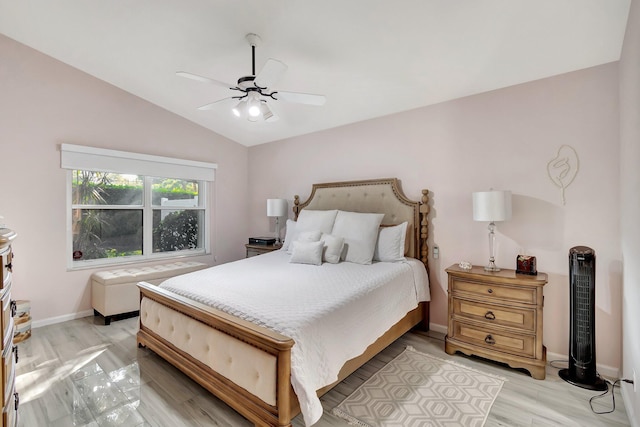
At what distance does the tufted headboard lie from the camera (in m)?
3.39

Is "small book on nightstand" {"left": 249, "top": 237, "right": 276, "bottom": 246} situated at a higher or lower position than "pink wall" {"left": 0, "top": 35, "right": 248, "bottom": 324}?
lower

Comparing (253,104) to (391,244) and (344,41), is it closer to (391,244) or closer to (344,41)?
(344,41)

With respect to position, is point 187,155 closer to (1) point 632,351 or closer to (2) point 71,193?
(2) point 71,193

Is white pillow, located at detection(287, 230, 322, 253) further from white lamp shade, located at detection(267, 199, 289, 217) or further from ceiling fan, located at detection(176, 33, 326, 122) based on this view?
ceiling fan, located at detection(176, 33, 326, 122)

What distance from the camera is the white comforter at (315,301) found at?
171 centimetres

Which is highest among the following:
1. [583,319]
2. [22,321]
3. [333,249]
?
[333,249]

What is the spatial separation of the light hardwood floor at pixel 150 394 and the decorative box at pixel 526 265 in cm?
82

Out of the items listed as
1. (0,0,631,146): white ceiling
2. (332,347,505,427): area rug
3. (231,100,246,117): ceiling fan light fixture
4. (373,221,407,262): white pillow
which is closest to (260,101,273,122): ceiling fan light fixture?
(231,100,246,117): ceiling fan light fixture

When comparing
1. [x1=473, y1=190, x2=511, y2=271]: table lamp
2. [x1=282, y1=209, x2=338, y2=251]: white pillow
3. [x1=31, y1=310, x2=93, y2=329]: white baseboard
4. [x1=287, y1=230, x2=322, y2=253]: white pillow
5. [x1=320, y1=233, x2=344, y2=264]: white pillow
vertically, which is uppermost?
[x1=473, y1=190, x2=511, y2=271]: table lamp

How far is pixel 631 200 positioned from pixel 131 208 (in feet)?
17.0

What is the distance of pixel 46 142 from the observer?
11.4 feet

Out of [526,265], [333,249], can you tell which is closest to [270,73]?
[333,249]

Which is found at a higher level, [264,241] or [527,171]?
[527,171]

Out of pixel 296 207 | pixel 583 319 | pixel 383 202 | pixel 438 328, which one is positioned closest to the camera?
pixel 583 319
